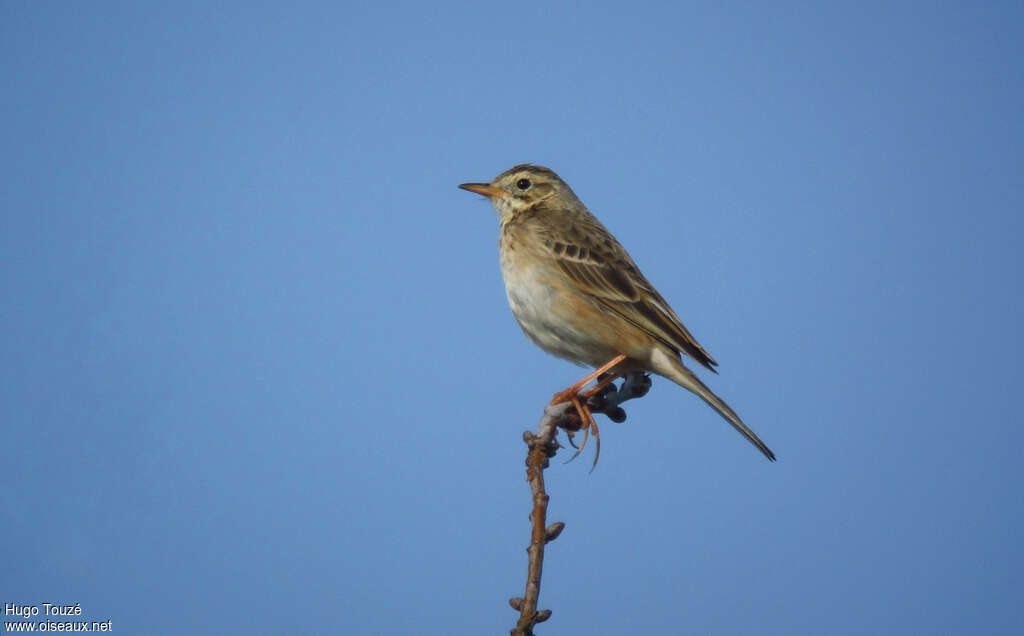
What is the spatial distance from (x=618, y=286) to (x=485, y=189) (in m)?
1.71

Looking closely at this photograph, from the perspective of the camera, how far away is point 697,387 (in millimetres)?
6332

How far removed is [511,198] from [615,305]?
5.75 ft

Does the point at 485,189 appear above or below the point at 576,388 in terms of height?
above

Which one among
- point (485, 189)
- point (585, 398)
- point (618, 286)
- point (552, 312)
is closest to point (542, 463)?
point (585, 398)

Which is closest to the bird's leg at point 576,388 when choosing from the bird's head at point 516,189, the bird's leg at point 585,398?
the bird's leg at point 585,398

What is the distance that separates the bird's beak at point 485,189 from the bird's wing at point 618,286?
2.81ft

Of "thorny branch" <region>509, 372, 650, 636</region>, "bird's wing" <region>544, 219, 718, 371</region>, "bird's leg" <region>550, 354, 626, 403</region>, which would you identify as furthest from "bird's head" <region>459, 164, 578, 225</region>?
"thorny branch" <region>509, 372, 650, 636</region>


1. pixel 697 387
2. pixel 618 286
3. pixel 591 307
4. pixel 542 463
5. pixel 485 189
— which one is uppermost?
pixel 485 189

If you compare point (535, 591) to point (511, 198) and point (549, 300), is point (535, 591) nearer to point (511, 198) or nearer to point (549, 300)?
point (549, 300)

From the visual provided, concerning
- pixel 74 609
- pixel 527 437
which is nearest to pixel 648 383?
pixel 527 437

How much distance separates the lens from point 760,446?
232 inches

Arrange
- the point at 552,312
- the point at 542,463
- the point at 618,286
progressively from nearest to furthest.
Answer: the point at 542,463, the point at 552,312, the point at 618,286

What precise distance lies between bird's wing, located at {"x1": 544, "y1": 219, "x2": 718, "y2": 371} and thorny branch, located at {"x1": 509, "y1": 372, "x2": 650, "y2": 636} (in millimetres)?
1322

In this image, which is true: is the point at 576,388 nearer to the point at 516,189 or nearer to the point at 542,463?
the point at 542,463
